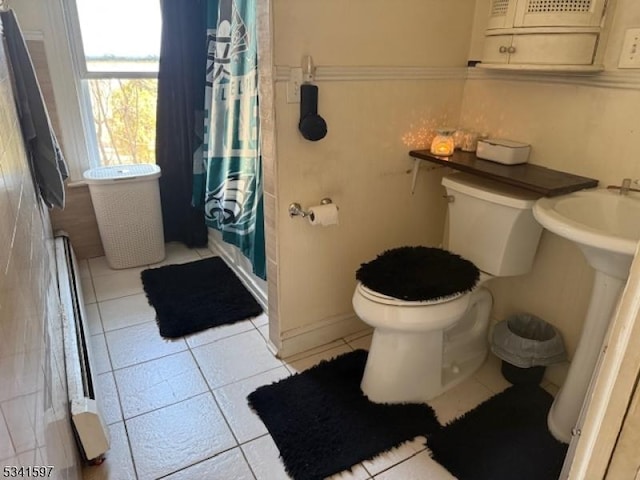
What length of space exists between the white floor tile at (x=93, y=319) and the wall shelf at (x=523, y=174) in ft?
5.86

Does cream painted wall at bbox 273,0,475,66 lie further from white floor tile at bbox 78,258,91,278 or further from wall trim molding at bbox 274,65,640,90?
white floor tile at bbox 78,258,91,278

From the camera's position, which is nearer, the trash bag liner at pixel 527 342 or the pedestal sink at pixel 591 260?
the pedestal sink at pixel 591 260

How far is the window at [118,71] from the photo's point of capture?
2.58 metres

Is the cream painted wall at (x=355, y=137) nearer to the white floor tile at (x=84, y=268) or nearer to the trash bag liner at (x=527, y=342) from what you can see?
the trash bag liner at (x=527, y=342)

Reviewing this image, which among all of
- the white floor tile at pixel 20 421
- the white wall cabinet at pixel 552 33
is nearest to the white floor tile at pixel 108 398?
the white floor tile at pixel 20 421

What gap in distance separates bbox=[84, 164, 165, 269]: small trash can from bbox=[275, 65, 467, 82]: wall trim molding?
145 cm

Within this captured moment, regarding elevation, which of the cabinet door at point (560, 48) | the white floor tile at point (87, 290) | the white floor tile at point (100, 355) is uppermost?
the cabinet door at point (560, 48)

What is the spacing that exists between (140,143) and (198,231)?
2.28 ft

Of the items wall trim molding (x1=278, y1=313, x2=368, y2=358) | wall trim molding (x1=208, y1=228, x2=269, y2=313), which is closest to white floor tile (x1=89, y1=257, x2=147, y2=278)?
wall trim molding (x1=208, y1=228, x2=269, y2=313)

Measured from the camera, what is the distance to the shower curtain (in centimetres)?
204

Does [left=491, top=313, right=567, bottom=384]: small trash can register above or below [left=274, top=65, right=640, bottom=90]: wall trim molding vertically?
below

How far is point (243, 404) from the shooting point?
1.74 m

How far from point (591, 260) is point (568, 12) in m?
0.81

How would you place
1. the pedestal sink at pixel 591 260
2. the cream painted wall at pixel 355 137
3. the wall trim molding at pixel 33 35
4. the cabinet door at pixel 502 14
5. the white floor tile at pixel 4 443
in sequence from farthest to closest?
the wall trim molding at pixel 33 35, the cream painted wall at pixel 355 137, the cabinet door at pixel 502 14, the pedestal sink at pixel 591 260, the white floor tile at pixel 4 443
